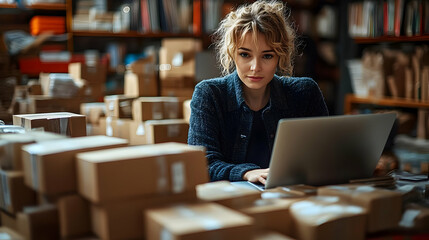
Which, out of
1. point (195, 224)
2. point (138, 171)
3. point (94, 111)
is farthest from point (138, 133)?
point (195, 224)

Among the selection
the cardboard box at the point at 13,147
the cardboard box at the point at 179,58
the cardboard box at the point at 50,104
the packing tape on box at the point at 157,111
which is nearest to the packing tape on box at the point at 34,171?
the cardboard box at the point at 13,147

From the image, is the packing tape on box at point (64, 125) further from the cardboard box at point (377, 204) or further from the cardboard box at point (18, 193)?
the cardboard box at point (377, 204)

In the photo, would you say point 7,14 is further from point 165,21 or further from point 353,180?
point 353,180

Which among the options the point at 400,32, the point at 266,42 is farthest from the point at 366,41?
the point at 266,42

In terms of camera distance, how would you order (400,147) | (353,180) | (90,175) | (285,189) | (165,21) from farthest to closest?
1. (165,21)
2. (400,147)
3. (353,180)
4. (285,189)
5. (90,175)

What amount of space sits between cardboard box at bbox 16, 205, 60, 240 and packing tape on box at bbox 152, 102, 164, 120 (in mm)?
1970

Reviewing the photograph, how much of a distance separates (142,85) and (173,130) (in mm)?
840

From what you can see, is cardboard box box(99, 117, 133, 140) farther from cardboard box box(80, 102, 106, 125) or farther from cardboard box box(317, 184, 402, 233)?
cardboard box box(317, 184, 402, 233)

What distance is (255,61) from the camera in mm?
1924

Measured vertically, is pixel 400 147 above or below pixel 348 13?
below

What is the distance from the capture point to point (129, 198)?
1.02 meters

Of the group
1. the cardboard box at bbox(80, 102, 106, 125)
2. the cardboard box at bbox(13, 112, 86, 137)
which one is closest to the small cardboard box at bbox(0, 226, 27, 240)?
the cardboard box at bbox(13, 112, 86, 137)

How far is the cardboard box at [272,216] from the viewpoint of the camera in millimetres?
1112

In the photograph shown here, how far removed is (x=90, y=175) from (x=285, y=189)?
21.7 inches
